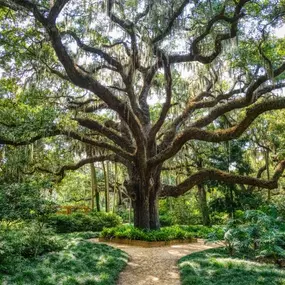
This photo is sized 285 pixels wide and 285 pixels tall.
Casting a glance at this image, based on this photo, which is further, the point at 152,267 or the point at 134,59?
the point at 134,59

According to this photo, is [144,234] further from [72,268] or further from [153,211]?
[72,268]

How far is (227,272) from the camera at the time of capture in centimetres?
514

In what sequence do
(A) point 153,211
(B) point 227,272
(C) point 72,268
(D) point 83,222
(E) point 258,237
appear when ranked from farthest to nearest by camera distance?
(D) point 83,222, (A) point 153,211, (E) point 258,237, (C) point 72,268, (B) point 227,272

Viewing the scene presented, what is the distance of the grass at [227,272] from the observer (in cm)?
468

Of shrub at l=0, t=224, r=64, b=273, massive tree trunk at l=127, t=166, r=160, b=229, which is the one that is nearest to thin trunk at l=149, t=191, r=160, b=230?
massive tree trunk at l=127, t=166, r=160, b=229

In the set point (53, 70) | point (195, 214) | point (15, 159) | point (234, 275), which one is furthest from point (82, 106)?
point (195, 214)

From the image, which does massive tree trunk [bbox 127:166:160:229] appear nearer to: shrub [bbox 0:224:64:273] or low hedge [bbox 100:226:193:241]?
low hedge [bbox 100:226:193:241]

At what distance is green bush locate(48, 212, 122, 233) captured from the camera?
43.5 feet

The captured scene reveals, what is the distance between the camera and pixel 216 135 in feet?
29.0

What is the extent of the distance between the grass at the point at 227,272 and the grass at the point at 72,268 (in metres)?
1.33

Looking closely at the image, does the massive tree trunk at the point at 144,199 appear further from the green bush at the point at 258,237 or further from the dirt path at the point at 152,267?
the green bush at the point at 258,237

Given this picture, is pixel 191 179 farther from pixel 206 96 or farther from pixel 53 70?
pixel 53 70

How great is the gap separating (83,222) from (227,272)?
9507 millimetres

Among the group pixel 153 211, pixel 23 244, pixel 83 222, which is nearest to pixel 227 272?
pixel 23 244
